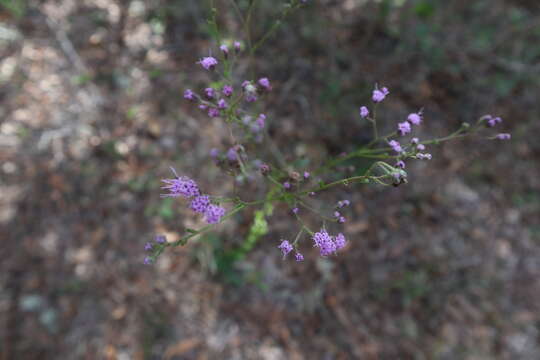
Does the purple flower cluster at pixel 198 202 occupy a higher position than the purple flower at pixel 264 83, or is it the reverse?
the purple flower at pixel 264 83

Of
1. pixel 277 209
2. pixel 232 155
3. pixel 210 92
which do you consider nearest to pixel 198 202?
pixel 232 155

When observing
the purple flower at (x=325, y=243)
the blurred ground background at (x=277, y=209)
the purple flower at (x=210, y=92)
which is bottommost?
the blurred ground background at (x=277, y=209)

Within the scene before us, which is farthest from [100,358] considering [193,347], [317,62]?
[317,62]

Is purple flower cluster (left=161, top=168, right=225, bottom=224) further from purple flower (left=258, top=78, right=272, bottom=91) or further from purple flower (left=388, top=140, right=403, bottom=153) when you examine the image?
purple flower (left=388, top=140, right=403, bottom=153)

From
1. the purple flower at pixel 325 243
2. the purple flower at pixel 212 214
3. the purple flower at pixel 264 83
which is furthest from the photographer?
the purple flower at pixel 264 83

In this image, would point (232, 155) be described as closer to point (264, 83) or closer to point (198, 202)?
point (198, 202)

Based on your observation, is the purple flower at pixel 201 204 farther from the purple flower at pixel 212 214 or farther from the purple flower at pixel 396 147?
the purple flower at pixel 396 147

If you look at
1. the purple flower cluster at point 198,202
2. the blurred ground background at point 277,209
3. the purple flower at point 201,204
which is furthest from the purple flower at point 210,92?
the blurred ground background at point 277,209

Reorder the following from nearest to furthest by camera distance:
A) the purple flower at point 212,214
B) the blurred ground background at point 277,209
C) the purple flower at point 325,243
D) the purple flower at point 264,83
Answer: the purple flower at point 212,214, the purple flower at point 325,243, the purple flower at point 264,83, the blurred ground background at point 277,209
